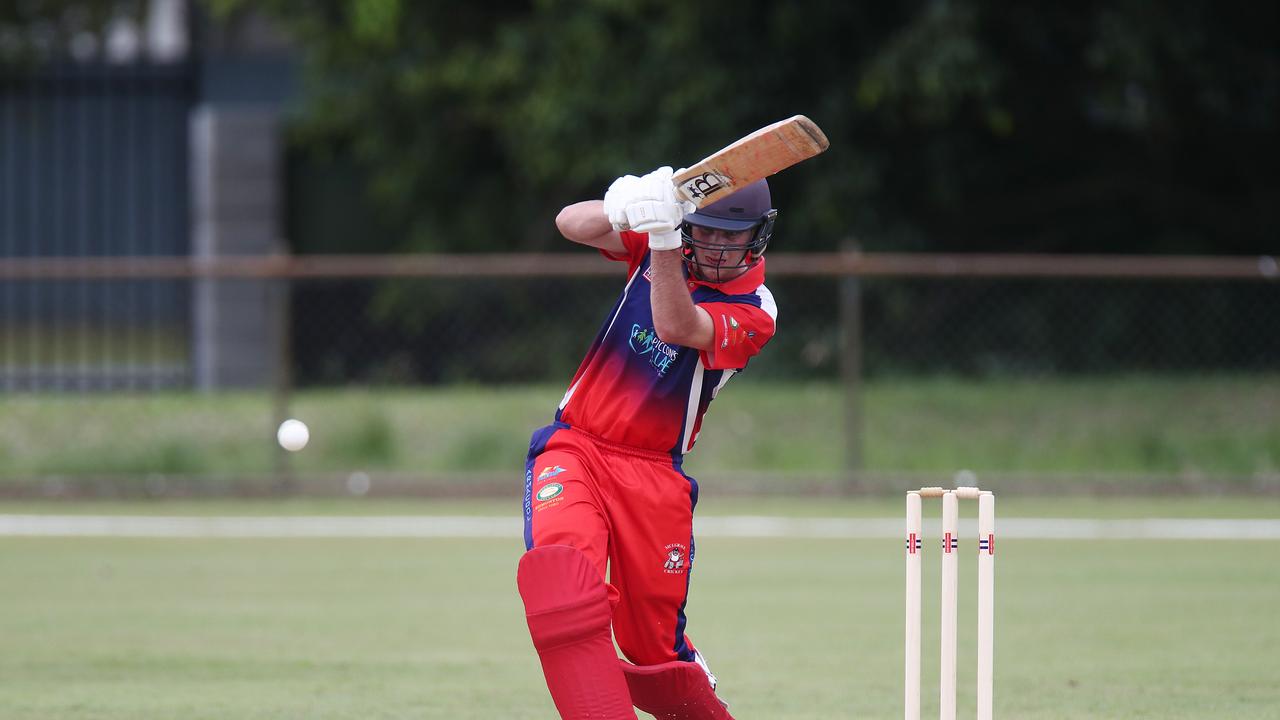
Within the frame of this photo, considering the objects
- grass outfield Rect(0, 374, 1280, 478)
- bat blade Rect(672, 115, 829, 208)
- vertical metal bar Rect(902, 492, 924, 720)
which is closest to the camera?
bat blade Rect(672, 115, 829, 208)

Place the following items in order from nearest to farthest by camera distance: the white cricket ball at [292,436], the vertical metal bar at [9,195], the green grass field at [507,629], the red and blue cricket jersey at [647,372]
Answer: the red and blue cricket jersey at [647,372] < the green grass field at [507,629] < the white cricket ball at [292,436] < the vertical metal bar at [9,195]

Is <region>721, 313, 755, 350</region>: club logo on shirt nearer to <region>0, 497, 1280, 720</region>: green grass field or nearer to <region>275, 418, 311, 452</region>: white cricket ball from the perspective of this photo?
<region>0, 497, 1280, 720</region>: green grass field

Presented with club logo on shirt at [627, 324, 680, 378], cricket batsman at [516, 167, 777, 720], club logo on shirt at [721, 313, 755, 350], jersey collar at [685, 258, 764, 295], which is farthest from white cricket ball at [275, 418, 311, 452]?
club logo on shirt at [721, 313, 755, 350]

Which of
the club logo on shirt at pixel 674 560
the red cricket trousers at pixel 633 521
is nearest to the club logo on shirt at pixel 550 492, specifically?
the red cricket trousers at pixel 633 521

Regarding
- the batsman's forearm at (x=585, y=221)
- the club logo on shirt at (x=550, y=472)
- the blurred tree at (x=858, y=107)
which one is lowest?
the club logo on shirt at (x=550, y=472)

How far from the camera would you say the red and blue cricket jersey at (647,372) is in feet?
16.9

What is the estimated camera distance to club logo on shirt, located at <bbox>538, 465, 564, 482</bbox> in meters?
5.07

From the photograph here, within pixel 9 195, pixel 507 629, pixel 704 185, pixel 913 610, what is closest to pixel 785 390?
pixel 507 629

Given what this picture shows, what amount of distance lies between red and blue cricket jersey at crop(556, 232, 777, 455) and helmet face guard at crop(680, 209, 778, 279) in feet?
0.29

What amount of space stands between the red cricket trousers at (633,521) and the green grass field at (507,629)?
123cm

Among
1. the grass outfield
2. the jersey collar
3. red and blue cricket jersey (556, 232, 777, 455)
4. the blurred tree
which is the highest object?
the blurred tree

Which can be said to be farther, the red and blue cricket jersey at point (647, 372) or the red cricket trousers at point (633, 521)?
the red and blue cricket jersey at point (647, 372)

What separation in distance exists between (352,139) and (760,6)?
6858 millimetres

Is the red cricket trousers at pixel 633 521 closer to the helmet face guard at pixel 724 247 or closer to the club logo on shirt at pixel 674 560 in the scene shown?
the club logo on shirt at pixel 674 560
